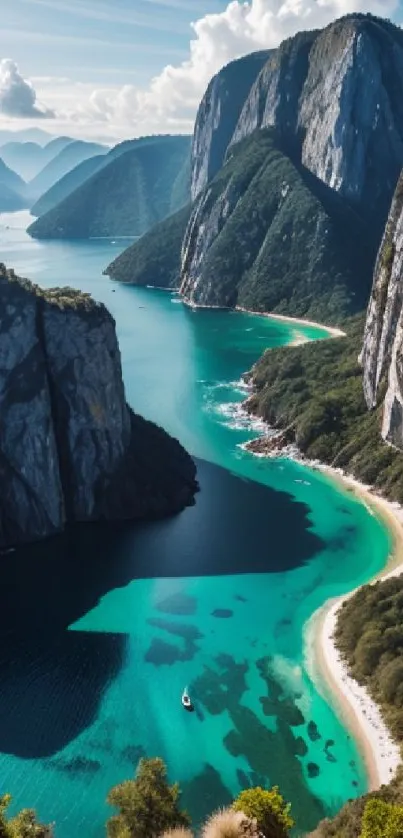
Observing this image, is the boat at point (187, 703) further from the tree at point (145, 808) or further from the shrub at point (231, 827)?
the shrub at point (231, 827)

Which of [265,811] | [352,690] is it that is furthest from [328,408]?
[265,811]

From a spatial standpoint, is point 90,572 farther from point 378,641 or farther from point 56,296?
point 56,296

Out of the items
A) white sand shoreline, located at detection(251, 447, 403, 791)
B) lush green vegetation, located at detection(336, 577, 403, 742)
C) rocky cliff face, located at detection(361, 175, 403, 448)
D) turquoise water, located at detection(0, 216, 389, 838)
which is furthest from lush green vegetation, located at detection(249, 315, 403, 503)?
lush green vegetation, located at detection(336, 577, 403, 742)

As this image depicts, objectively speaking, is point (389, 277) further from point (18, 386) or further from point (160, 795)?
point (160, 795)

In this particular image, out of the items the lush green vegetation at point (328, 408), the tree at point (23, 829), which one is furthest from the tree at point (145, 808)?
the lush green vegetation at point (328, 408)

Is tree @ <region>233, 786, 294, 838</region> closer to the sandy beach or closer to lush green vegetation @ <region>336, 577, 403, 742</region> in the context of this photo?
the sandy beach

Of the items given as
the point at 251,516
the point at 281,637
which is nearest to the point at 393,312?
the point at 251,516
